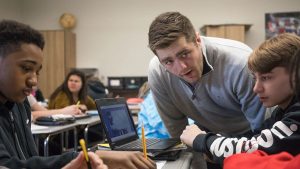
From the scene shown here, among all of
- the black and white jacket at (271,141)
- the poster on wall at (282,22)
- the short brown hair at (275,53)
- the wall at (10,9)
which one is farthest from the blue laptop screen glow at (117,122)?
the wall at (10,9)

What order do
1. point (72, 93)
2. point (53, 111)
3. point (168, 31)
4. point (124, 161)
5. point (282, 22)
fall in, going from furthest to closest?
point (282, 22), point (72, 93), point (53, 111), point (168, 31), point (124, 161)

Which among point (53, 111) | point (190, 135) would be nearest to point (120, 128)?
point (190, 135)

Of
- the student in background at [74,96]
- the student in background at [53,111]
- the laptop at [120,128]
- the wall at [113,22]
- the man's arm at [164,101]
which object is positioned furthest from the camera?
the wall at [113,22]

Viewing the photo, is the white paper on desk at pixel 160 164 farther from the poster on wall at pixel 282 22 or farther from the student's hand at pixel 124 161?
the poster on wall at pixel 282 22

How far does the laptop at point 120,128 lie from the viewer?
1288mm

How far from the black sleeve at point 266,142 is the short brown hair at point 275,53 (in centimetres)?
18

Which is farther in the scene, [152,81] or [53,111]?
[53,111]

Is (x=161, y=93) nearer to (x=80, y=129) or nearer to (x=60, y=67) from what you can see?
(x=80, y=129)

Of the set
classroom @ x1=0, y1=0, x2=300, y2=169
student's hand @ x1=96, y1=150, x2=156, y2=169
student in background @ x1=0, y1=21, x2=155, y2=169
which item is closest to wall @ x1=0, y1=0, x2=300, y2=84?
classroom @ x1=0, y1=0, x2=300, y2=169

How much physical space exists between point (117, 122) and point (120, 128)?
3 cm

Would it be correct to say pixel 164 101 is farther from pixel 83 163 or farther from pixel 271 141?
pixel 83 163

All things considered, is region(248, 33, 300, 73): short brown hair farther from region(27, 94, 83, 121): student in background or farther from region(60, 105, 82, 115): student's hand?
region(60, 105, 82, 115): student's hand

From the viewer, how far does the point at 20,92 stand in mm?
991

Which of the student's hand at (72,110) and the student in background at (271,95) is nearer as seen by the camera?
the student in background at (271,95)
